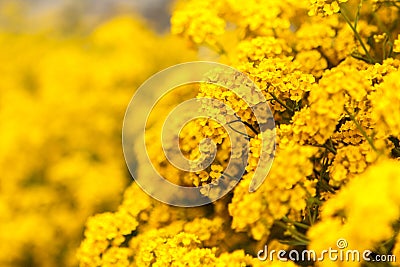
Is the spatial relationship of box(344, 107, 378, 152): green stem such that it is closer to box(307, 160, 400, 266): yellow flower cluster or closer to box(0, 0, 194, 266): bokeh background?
box(307, 160, 400, 266): yellow flower cluster

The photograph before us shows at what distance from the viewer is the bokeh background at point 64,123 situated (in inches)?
64.8

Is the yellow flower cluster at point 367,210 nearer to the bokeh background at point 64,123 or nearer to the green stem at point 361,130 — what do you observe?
the green stem at point 361,130

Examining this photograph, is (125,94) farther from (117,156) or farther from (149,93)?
(149,93)

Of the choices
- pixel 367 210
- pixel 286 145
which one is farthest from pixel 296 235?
pixel 367 210

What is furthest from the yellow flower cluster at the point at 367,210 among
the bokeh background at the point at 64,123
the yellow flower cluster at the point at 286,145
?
the bokeh background at the point at 64,123

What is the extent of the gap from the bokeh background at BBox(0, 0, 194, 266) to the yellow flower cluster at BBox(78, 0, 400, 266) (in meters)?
0.34

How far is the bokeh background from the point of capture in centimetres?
165

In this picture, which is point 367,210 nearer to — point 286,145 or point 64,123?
point 286,145

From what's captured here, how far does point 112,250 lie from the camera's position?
45.6 inches

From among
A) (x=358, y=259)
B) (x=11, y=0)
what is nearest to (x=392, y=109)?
(x=358, y=259)

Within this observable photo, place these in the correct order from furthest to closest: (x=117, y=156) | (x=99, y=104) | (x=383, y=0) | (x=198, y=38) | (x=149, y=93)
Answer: (x=99, y=104) → (x=117, y=156) → (x=149, y=93) → (x=198, y=38) → (x=383, y=0)

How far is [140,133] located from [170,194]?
7.0 inches

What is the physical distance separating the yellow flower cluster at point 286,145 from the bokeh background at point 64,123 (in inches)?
13.5

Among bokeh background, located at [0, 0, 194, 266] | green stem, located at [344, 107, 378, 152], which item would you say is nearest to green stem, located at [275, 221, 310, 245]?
green stem, located at [344, 107, 378, 152]
